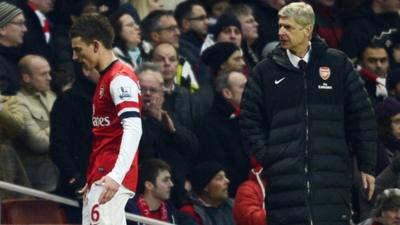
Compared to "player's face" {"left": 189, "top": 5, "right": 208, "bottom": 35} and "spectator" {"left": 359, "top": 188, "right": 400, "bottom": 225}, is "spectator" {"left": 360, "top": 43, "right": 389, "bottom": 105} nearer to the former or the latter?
"player's face" {"left": 189, "top": 5, "right": 208, "bottom": 35}

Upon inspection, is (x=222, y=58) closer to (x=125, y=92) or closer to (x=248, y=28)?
(x=248, y=28)

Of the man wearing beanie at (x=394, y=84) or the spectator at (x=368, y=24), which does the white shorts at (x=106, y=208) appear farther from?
the spectator at (x=368, y=24)

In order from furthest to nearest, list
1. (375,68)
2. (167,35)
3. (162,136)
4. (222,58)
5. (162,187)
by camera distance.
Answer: (375,68) → (167,35) → (222,58) → (162,136) → (162,187)

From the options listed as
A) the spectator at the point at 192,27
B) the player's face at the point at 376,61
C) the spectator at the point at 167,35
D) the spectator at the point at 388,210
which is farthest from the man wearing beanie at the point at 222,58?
the spectator at the point at 388,210

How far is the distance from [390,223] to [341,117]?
6.32 ft

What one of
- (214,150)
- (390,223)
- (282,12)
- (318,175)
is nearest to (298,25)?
(282,12)

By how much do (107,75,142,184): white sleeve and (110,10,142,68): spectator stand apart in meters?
4.79

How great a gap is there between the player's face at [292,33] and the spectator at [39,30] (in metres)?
4.40

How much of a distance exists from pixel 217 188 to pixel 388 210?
191 cm

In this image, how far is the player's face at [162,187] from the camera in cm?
1429

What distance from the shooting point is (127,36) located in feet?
53.5

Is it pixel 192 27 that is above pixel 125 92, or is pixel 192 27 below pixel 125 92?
below

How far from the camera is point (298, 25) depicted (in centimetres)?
1192

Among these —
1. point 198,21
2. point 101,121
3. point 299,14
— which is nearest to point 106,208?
point 101,121
